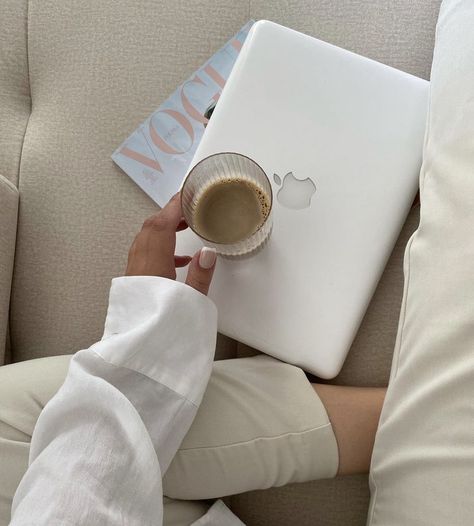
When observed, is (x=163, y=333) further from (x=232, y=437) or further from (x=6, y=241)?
(x=6, y=241)

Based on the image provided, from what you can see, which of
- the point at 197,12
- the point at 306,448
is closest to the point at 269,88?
the point at 197,12

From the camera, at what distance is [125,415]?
0.57 meters

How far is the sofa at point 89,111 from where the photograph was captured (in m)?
0.83

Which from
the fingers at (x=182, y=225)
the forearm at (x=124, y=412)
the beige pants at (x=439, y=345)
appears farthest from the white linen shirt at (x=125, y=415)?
the beige pants at (x=439, y=345)

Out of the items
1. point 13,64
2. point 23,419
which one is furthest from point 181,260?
point 13,64

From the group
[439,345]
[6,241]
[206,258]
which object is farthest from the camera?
[6,241]

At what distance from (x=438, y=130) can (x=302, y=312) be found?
0.29 meters

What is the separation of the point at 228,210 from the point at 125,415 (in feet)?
0.97

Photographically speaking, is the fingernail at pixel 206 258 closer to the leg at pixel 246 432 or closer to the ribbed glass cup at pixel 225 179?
the ribbed glass cup at pixel 225 179

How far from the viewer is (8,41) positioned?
35.3 inches

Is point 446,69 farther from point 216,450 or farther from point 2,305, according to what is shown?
point 2,305

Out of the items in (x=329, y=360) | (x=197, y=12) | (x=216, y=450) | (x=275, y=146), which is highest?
(x=197, y=12)

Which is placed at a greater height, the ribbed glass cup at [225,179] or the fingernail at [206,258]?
the ribbed glass cup at [225,179]

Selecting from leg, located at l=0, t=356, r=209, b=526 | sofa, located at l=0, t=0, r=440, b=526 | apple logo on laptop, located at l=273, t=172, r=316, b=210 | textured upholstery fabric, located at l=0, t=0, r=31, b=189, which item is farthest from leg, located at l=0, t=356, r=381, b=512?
textured upholstery fabric, located at l=0, t=0, r=31, b=189
